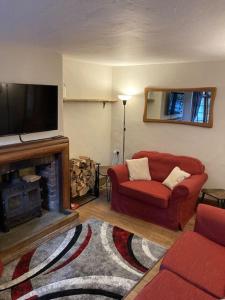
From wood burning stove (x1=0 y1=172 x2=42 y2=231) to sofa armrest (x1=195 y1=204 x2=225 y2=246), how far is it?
2.10m

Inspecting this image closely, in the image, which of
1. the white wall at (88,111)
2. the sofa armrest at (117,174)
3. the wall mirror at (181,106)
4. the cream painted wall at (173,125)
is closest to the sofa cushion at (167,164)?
the cream painted wall at (173,125)

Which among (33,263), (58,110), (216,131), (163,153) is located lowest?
(33,263)

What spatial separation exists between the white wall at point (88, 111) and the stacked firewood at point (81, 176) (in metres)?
0.38

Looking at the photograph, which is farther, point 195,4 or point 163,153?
point 163,153

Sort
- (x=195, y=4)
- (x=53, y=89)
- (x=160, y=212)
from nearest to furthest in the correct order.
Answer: (x=195, y=4), (x=53, y=89), (x=160, y=212)

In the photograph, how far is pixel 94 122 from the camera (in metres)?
4.73

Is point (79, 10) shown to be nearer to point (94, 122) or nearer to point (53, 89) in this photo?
point (53, 89)

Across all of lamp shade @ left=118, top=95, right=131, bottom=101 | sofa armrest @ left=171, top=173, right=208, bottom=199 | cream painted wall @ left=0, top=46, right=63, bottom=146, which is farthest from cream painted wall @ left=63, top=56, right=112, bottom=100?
sofa armrest @ left=171, top=173, right=208, bottom=199

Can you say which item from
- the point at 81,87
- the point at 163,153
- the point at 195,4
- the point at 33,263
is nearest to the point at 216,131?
the point at 163,153

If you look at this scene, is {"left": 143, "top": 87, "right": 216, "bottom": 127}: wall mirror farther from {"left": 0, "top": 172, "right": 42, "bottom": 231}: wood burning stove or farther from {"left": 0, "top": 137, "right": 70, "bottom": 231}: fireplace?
{"left": 0, "top": 172, "right": 42, "bottom": 231}: wood burning stove

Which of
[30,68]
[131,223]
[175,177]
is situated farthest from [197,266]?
[30,68]

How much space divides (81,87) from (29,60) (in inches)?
54.4

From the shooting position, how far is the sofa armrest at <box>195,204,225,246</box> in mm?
2352

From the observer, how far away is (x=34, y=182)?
10.8 feet
